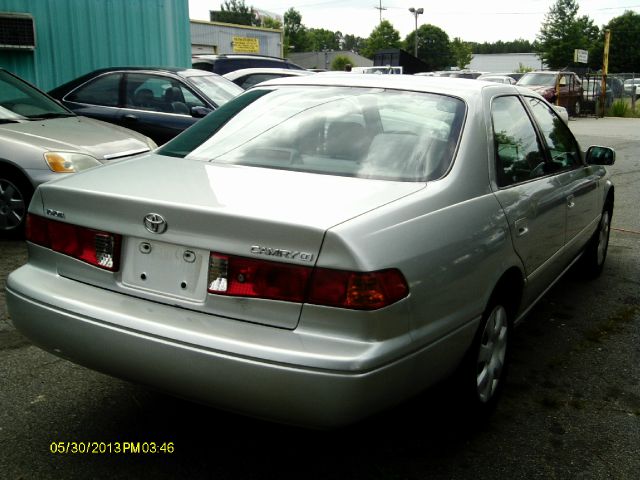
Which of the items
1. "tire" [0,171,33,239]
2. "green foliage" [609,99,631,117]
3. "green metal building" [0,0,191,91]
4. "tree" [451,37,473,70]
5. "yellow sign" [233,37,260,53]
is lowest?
"green foliage" [609,99,631,117]

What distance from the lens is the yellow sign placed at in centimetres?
3706

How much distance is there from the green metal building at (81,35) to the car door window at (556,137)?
8.48 meters

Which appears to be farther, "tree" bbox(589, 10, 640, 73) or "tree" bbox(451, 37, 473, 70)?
"tree" bbox(451, 37, 473, 70)

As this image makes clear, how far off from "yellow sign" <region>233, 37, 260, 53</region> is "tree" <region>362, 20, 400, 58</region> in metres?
67.3

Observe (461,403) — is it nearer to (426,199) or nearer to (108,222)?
(426,199)

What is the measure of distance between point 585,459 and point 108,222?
2.10 meters

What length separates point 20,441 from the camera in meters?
2.88

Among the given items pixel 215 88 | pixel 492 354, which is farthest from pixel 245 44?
pixel 492 354

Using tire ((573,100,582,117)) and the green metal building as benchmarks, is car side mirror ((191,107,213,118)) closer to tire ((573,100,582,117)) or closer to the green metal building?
the green metal building

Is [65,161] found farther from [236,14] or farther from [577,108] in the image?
[236,14]

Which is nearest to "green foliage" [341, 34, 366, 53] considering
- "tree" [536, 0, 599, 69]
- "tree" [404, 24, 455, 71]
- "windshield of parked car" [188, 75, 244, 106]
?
"tree" [404, 24, 455, 71]

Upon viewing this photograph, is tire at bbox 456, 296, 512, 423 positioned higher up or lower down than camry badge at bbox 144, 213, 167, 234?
lower down

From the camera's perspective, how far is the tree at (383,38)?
338 ft

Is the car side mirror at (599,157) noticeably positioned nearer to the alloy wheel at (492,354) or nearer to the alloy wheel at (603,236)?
the alloy wheel at (603,236)
